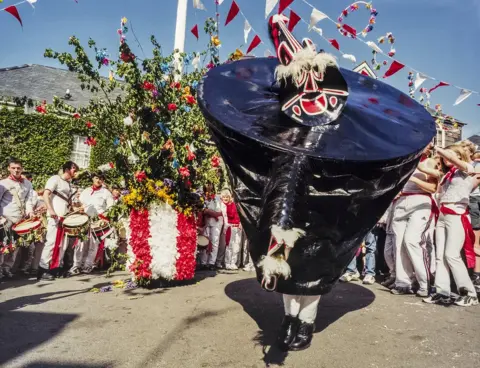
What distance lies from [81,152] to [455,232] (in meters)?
16.9

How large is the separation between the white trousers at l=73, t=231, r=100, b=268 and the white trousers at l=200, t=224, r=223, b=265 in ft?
6.61

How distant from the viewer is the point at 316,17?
20.4ft

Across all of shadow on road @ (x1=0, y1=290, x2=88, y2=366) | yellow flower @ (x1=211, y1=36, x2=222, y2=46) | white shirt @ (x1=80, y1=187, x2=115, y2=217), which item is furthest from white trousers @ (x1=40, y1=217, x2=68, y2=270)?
yellow flower @ (x1=211, y1=36, x2=222, y2=46)

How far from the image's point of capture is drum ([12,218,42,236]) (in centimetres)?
588

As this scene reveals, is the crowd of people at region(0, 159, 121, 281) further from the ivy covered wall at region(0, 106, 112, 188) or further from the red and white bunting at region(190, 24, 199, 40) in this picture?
the ivy covered wall at region(0, 106, 112, 188)

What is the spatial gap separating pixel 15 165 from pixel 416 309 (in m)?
6.47

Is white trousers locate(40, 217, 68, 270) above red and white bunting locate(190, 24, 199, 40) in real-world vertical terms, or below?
below

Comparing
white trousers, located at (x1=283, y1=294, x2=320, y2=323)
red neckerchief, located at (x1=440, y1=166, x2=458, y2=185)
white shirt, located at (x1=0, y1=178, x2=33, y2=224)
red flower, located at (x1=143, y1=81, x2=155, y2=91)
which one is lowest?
white trousers, located at (x1=283, y1=294, x2=320, y2=323)

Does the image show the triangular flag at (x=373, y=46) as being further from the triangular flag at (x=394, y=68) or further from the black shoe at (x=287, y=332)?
the black shoe at (x=287, y=332)

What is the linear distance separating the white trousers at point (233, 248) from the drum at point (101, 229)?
96.2 inches

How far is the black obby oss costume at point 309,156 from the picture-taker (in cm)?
231

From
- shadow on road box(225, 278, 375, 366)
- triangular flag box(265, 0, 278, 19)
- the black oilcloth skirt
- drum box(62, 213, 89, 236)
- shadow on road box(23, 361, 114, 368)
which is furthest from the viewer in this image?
drum box(62, 213, 89, 236)

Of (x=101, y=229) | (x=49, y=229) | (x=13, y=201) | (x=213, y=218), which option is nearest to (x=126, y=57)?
(x=101, y=229)

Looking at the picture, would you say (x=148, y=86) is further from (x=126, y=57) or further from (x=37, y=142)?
(x=37, y=142)
